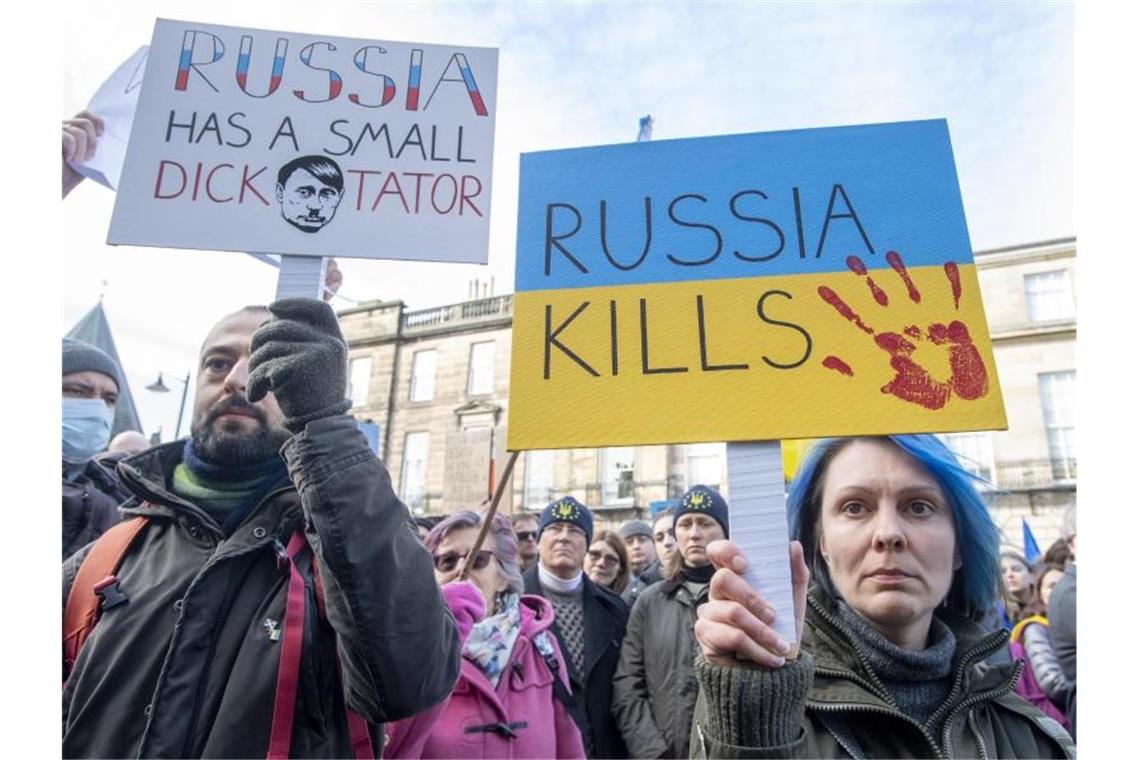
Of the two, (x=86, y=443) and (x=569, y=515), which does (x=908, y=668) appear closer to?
(x=569, y=515)

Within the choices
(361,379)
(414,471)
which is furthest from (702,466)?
(361,379)

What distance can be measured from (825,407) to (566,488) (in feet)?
66.4

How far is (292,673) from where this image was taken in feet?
4.99

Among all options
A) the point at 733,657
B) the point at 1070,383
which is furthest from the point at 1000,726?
the point at 1070,383

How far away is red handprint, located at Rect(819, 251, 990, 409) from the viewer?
1547 mm

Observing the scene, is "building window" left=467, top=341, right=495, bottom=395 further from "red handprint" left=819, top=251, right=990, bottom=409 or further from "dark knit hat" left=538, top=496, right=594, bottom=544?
"red handprint" left=819, top=251, right=990, bottom=409

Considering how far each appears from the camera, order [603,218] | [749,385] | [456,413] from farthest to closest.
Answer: [456,413] → [603,218] → [749,385]

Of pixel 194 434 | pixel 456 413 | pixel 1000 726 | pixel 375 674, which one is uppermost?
pixel 456 413

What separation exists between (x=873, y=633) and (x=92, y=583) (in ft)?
5.75

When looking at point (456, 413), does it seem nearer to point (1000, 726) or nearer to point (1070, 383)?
point (1070, 383)

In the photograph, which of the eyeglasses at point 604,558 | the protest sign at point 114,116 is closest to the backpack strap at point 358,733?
the protest sign at point 114,116

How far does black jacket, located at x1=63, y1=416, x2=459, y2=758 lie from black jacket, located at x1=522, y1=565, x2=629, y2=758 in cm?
173

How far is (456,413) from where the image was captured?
22984 millimetres

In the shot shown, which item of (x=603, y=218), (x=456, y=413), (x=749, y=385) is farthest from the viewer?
(x=456, y=413)
